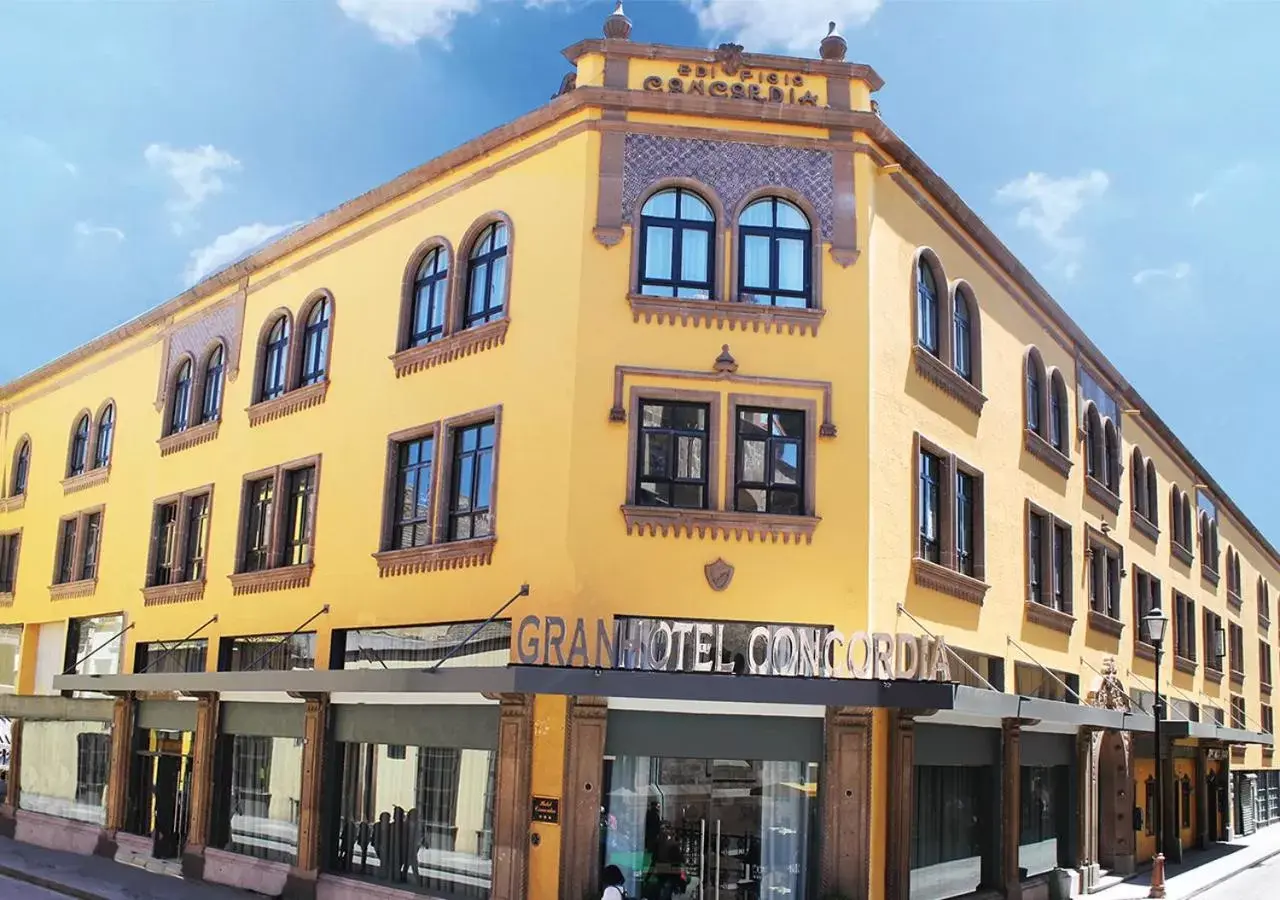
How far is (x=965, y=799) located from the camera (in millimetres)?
20797

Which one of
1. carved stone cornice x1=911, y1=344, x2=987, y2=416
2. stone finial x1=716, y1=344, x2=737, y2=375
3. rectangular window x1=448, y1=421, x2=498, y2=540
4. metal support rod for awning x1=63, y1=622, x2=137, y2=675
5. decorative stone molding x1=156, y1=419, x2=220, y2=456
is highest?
carved stone cornice x1=911, y1=344, x2=987, y2=416

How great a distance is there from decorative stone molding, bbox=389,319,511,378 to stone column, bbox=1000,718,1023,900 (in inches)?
445

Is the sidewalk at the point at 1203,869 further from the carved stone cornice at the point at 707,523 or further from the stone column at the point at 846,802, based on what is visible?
the carved stone cornice at the point at 707,523

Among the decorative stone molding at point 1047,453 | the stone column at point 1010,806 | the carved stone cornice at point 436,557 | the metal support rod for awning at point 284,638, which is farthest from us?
the decorative stone molding at point 1047,453

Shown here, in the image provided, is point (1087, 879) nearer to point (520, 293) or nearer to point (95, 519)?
point (520, 293)

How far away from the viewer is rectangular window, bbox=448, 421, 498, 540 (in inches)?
765

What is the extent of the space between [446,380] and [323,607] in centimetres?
499

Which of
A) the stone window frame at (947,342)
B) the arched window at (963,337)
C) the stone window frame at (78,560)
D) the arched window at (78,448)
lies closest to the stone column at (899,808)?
the stone window frame at (947,342)

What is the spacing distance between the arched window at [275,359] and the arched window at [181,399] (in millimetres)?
3527

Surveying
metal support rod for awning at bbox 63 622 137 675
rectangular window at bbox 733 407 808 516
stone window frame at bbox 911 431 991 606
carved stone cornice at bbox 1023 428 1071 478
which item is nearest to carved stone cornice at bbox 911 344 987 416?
stone window frame at bbox 911 431 991 606

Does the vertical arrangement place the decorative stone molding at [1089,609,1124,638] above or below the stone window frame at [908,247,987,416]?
below

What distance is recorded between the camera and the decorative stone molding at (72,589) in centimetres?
3059

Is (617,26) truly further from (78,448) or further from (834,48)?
(78,448)

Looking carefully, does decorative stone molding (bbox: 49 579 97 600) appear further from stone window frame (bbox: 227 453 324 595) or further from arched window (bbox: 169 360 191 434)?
stone window frame (bbox: 227 453 324 595)
